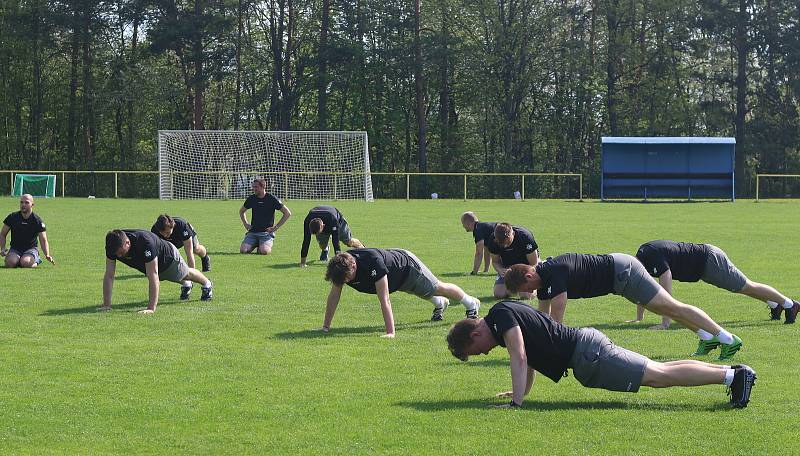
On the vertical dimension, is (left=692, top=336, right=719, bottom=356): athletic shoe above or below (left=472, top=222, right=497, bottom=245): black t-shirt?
below

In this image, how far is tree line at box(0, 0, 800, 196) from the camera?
64688 millimetres

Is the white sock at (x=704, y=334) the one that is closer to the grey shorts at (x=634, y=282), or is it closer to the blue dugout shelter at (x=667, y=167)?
the grey shorts at (x=634, y=282)

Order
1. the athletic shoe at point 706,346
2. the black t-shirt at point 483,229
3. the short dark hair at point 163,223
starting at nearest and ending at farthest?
→ 1. the athletic shoe at point 706,346
2. the short dark hair at point 163,223
3. the black t-shirt at point 483,229

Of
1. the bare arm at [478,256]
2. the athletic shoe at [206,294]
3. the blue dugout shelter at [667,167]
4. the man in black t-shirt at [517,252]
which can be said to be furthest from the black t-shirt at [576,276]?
the blue dugout shelter at [667,167]

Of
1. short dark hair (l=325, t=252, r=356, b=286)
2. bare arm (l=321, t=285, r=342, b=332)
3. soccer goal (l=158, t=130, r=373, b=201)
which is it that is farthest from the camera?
soccer goal (l=158, t=130, r=373, b=201)

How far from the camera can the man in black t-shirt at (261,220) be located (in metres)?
23.4

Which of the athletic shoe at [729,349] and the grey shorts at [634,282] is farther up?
the grey shorts at [634,282]

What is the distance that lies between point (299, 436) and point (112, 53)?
6296 cm

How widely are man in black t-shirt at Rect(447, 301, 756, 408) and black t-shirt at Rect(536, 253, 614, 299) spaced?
1692mm

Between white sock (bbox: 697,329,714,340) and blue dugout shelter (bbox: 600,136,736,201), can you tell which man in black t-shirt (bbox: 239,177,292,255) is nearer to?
white sock (bbox: 697,329,714,340)

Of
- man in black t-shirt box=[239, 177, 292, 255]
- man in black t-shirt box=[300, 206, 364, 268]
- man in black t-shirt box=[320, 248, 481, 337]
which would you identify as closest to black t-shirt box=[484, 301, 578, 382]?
man in black t-shirt box=[320, 248, 481, 337]

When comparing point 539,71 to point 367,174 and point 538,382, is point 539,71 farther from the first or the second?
point 538,382

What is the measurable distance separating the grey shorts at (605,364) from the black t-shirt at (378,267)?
3.92m

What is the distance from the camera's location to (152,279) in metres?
13.8
